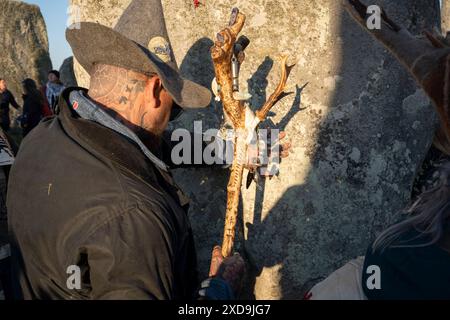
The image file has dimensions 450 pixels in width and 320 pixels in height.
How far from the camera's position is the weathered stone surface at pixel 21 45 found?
1416cm

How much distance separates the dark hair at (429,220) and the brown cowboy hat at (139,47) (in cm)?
80

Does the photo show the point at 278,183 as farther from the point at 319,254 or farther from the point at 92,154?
the point at 92,154

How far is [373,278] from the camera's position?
47.7 inches

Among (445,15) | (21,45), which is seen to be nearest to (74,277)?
(445,15)

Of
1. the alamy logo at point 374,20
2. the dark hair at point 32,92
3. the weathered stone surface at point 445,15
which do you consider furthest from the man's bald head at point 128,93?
the dark hair at point 32,92

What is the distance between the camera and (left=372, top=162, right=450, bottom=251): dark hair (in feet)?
3.84

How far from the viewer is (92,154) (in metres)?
1.42

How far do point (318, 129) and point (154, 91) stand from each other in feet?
3.90

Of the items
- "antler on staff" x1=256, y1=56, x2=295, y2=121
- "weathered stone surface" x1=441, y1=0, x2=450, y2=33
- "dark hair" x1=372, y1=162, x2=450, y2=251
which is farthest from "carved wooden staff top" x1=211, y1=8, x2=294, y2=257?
"weathered stone surface" x1=441, y1=0, x2=450, y2=33

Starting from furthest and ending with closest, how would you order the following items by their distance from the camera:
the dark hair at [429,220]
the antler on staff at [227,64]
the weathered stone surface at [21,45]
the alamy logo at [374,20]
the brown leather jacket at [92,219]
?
the weathered stone surface at [21,45] → the antler on staff at [227,64] → the alamy logo at [374,20] → the brown leather jacket at [92,219] → the dark hair at [429,220]

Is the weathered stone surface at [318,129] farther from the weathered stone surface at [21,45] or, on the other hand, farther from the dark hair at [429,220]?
the weathered stone surface at [21,45]

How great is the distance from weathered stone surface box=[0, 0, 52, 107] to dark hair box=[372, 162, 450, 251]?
14191 mm

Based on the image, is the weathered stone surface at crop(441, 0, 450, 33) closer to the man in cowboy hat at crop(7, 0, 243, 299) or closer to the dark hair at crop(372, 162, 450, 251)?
the man in cowboy hat at crop(7, 0, 243, 299)

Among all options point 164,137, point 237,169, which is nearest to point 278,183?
point 237,169
